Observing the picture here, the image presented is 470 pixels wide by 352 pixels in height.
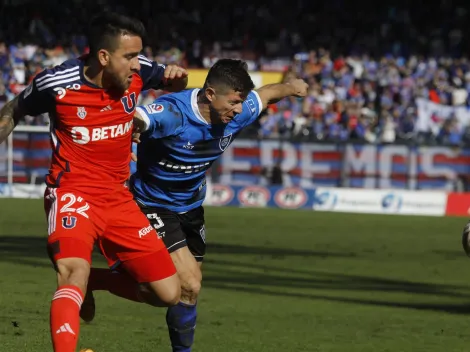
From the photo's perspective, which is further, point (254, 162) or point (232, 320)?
point (254, 162)

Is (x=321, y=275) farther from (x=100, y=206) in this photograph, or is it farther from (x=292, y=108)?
(x=292, y=108)

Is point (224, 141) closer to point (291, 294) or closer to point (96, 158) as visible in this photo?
point (96, 158)

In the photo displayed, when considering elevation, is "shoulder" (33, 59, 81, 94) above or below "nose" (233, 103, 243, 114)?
above

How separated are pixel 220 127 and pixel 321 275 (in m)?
6.33

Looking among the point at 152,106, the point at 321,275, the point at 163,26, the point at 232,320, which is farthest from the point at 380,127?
the point at 152,106

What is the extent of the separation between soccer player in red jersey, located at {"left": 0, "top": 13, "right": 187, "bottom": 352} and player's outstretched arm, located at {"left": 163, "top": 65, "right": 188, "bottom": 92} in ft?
1.47

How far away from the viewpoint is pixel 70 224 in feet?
22.4

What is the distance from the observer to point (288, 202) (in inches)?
1040

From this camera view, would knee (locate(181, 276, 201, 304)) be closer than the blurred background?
Yes

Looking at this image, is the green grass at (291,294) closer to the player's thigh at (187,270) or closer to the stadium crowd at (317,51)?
the player's thigh at (187,270)

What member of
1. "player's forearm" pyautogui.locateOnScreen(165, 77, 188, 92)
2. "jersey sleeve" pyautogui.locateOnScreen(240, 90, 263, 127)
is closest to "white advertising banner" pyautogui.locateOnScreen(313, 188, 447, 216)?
"jersey sleeve" pyautogui.locateOnScreen(240, 90, 263, 127)

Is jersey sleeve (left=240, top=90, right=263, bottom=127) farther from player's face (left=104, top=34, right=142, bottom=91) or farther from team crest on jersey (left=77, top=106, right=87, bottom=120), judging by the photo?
team crest on jersey (left=77, top=106, right=87, bottom=120)

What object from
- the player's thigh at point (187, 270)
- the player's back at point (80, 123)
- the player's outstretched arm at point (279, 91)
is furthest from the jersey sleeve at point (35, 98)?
the player's outstretched arm at point (279, 91)

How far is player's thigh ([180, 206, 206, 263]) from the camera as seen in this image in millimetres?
8258
